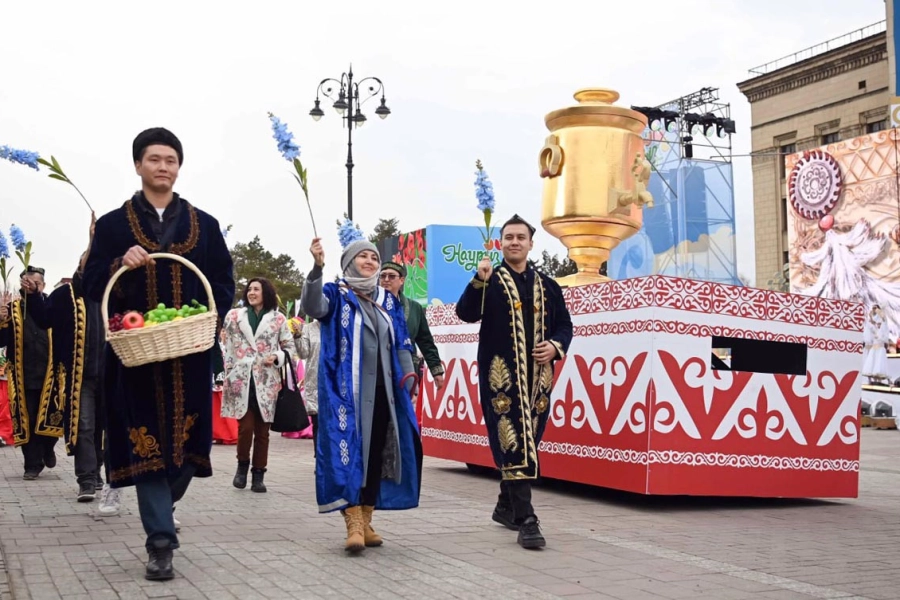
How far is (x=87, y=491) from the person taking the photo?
780cm

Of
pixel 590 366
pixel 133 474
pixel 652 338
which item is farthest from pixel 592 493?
pixel 133 474

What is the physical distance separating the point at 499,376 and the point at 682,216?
32.9m

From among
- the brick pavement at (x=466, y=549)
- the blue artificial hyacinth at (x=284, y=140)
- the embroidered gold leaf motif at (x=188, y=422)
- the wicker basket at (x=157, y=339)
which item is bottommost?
the brick pavement at (x=466, y=549)

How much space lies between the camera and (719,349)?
804 cm

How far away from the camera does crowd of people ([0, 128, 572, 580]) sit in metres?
5.04

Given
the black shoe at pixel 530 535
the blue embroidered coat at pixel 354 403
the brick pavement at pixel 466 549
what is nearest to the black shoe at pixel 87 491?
the brick pavement at pixel 466 549

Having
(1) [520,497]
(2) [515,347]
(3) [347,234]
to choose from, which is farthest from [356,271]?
(1) [520,497]

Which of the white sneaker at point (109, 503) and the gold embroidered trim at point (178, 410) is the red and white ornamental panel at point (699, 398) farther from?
the gold embroidered trim at point (178, 410)

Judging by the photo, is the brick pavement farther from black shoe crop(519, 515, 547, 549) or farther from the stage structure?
the stage structure

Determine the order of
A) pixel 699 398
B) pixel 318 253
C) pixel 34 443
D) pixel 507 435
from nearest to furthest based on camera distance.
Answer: pixel 318 253 → pixel 507 435 → pixel 699 398 → pixel 34 443

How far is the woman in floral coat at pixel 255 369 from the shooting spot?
8898 millimetres

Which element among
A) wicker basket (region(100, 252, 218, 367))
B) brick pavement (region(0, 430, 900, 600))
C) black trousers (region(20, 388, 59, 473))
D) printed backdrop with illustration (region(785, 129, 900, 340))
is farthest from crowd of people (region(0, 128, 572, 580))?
printed backdrop with illustration (region(785, 129, 900, 340))

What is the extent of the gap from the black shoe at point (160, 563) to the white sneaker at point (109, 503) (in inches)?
90.4

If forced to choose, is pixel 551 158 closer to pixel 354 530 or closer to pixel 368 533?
pixel 368 533
